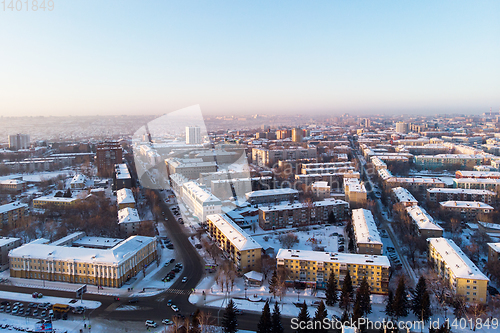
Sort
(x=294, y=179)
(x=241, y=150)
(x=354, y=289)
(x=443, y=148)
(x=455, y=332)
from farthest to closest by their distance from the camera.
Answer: (x=443, y=148) → (x=241, y=150) → (x=294, y=179) → (x=354, y=289) → (x=455, y=332)

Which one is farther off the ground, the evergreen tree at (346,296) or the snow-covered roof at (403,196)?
the snow-covered roof at (403,196)

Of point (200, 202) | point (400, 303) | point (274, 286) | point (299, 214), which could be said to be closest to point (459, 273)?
point (400, 303)

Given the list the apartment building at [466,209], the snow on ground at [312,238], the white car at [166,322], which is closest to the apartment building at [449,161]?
the apartment building at [466,209]

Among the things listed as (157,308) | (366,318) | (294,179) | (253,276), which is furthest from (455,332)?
(294,179)

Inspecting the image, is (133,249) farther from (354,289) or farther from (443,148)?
(443,148)

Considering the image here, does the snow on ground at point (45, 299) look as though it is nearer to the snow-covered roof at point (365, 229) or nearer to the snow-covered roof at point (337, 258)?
the snow-covered roof at point (337, 258)

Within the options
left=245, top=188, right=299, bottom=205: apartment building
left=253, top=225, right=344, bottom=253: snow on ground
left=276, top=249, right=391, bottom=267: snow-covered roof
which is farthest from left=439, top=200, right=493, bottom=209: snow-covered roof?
left=276, top=249, right=391, bottom=267: snow-covered roof
